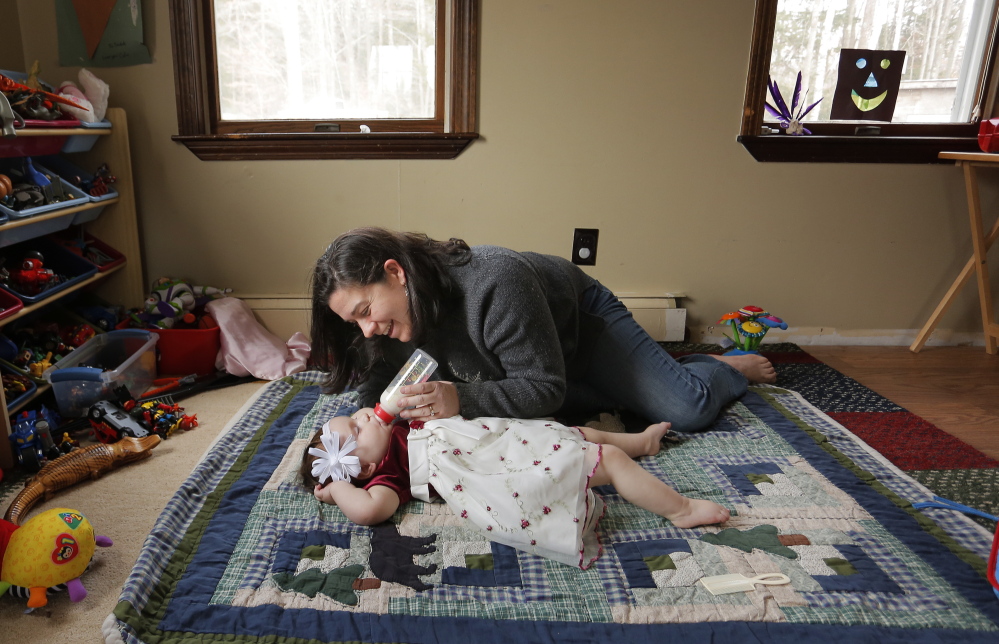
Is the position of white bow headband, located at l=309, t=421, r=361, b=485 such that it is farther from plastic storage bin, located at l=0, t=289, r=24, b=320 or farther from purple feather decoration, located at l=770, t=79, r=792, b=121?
purple feather decoration, located at l=770, t=79, r=792, b=121

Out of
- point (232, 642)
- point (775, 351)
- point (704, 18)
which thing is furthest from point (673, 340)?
point (232, 642)

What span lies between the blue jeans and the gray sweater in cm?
30

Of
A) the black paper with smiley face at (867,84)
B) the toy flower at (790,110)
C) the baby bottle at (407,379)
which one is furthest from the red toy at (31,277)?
the black paper with smiley face at (867,84)

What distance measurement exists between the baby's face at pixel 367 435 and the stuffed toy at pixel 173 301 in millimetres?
1159

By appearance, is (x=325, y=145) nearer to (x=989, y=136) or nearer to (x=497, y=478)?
(x=497, y=478)

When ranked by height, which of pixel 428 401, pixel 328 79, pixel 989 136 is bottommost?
pixel 428 401

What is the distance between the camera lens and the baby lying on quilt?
136 centimetres

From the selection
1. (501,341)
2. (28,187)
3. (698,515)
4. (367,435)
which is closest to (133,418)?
(28,187)

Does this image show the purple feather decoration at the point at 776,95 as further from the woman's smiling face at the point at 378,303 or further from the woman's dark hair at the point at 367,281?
the woman's smiling face at the point at 378,303

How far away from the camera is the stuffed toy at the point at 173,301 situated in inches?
95.9

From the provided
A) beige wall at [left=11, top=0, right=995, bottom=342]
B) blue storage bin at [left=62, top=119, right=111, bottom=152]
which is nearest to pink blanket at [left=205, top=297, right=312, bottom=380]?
beige wall at [left=11, top=0, right=995, bottom=342]

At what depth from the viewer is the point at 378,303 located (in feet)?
4.80

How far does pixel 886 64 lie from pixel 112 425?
113 inches

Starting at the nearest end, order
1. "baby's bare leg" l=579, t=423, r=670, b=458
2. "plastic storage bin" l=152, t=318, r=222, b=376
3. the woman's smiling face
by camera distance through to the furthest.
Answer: the woman's smiling face < "baby's bare leg" l=579, t=423, r=670, b=458 < "plastic storage bin" l=152, t=318, r=222, b=376
